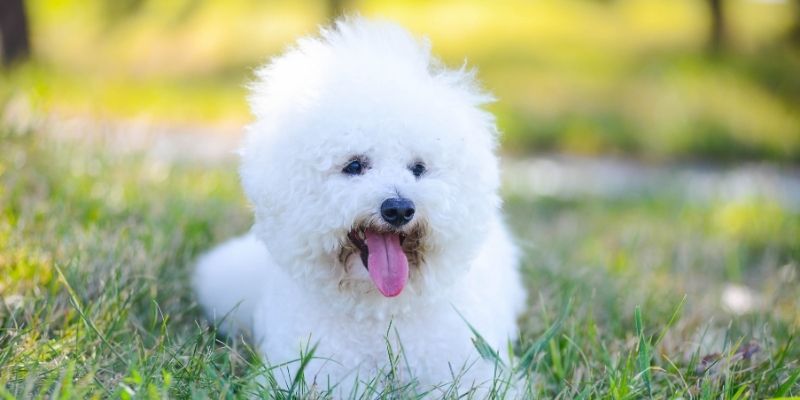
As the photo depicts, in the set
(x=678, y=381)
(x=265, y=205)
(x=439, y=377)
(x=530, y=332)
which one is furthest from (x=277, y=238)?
(x=678, y=381)

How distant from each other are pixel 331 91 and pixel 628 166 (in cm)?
602

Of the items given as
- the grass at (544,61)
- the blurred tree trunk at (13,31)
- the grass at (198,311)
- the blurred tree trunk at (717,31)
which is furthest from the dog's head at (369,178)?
the blurred tree trunk at (717,31)

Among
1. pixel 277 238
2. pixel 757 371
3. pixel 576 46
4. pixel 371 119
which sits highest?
pixel 371 119

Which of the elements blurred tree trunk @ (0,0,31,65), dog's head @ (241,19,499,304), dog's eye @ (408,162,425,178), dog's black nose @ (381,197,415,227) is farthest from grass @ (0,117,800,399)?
blurred tree trunk @ (0,0,31,65)

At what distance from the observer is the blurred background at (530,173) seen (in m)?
2.84

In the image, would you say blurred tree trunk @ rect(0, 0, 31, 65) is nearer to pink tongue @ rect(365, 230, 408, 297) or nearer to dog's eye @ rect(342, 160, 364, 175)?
dog's eye @ rect(342, 160, 364, 175)

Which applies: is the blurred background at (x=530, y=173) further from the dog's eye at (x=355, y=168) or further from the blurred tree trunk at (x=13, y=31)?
the dog's eye at (x=355, y=168)

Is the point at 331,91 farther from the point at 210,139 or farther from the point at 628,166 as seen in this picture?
the point at 628,166

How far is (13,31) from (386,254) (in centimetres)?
698

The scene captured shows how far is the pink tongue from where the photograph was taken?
2455 mm

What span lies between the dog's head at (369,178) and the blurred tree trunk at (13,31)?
623 centimetres

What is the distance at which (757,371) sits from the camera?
9.33 feet

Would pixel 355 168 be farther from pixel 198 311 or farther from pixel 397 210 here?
pixel 198 311

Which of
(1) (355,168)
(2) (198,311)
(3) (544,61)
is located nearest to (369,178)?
(1) (355,168)
